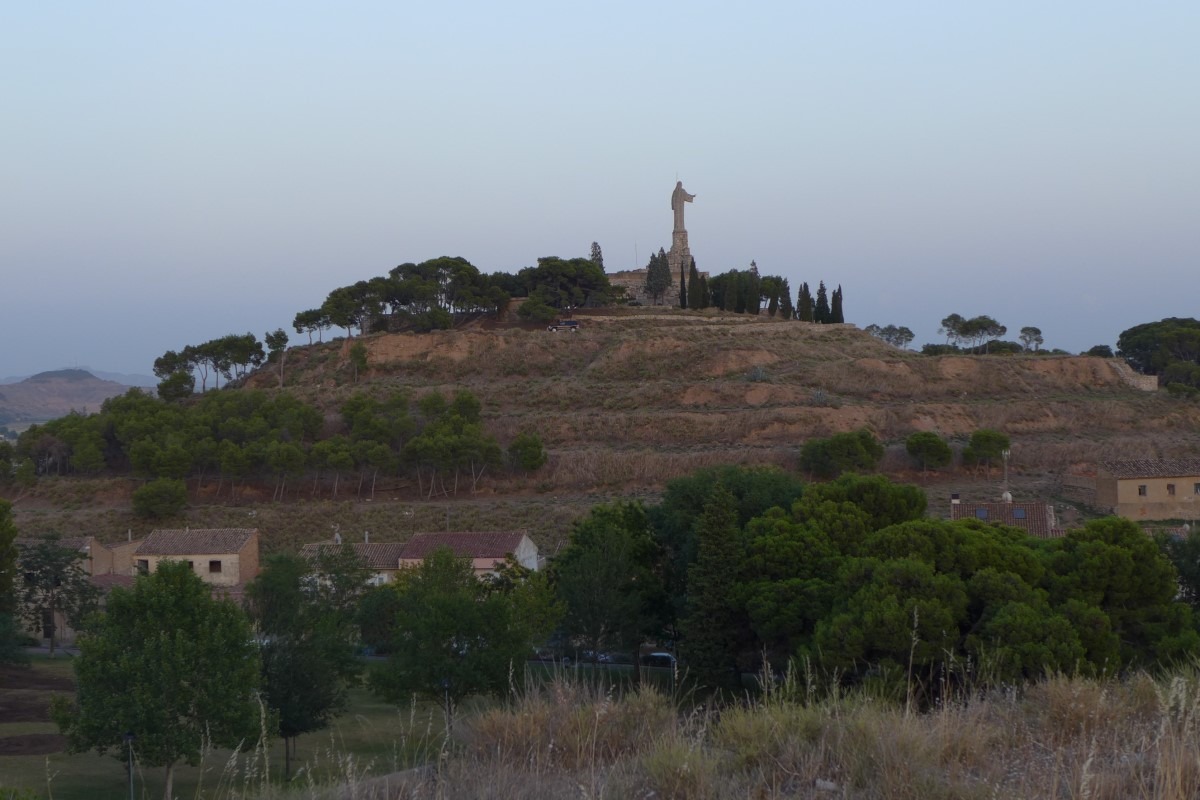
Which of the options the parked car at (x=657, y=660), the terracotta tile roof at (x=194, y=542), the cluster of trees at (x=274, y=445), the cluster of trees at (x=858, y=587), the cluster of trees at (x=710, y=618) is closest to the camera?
the cluster of trees at (x=858, y=587)

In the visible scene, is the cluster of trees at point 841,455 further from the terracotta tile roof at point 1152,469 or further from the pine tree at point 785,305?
the pine tree at point 785,305

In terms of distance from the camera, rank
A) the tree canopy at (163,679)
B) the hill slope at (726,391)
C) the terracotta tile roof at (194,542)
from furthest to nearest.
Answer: the hill slope at (726,391), the terracotta tile roof at (194,542), the tree canopy at (163,679)

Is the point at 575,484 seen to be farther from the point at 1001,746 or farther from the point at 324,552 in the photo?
the point at 1001,746

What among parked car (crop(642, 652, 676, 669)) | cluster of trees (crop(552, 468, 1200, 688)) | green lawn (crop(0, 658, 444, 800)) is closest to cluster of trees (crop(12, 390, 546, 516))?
parked car (crop(642, 652, 676, 669))

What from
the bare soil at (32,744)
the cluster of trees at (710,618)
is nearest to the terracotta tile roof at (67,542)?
the cluster of trees at (710,618)

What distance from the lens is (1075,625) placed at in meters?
14.5

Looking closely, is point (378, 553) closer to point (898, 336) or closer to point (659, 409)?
point (659, 409)

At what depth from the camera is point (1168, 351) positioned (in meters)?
62.0

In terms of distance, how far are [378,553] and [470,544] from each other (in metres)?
3.03

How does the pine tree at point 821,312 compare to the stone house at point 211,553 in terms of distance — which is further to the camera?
the pine tree at point 821,312

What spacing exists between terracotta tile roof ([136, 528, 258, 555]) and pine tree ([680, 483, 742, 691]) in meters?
18.9


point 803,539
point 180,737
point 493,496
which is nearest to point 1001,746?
point 180,737

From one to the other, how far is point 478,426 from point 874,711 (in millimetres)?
39140

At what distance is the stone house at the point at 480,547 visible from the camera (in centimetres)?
3034
